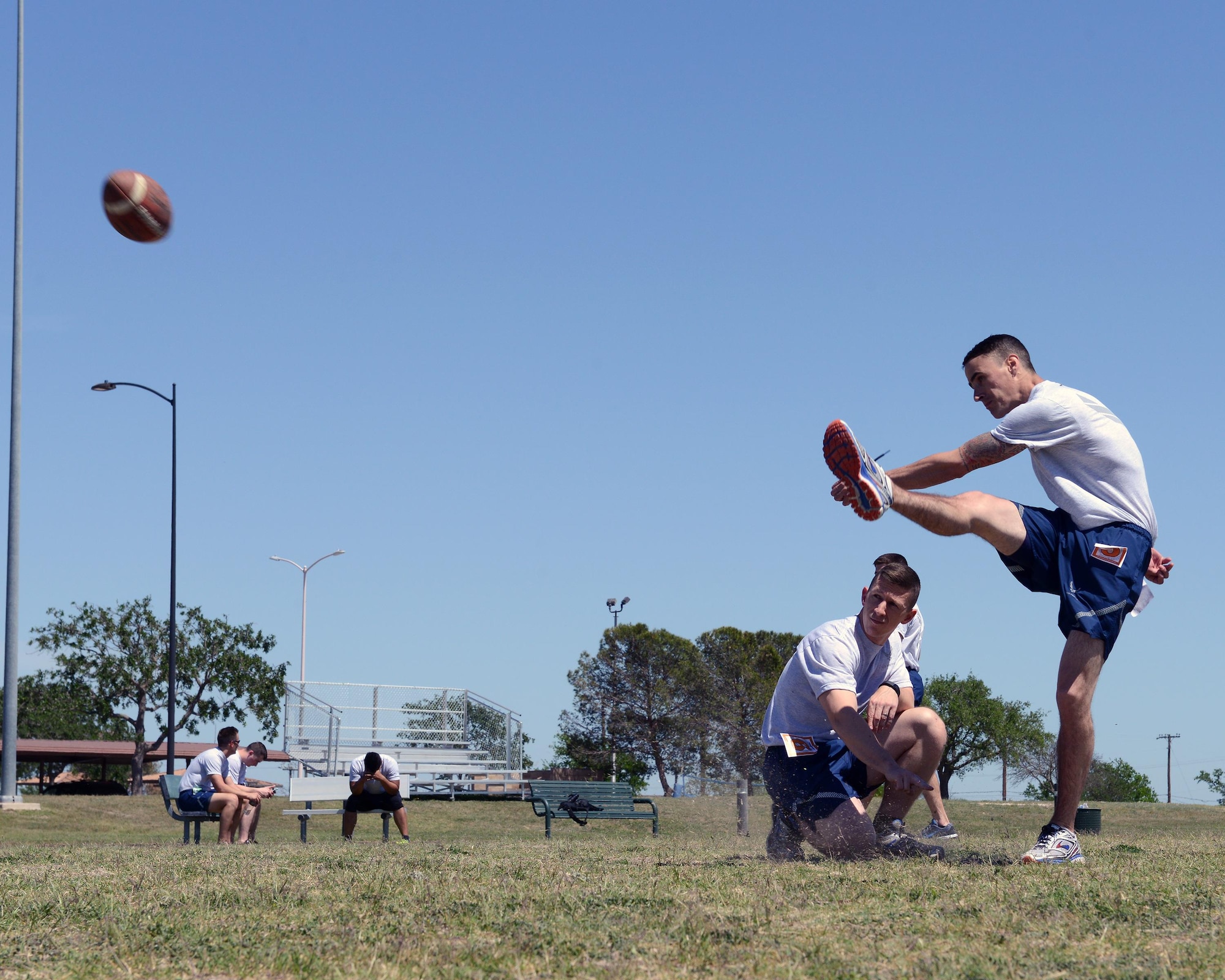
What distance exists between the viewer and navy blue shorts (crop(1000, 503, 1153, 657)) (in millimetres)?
5297

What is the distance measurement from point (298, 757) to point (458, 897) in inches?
1074

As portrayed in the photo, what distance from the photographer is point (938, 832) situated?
6.91 meters

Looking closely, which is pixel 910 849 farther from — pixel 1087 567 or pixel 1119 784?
pixel 1119 784

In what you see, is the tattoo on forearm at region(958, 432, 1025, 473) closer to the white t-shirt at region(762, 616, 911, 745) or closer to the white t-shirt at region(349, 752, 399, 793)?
the white t-shirt at region(762, 616, 911, 745)

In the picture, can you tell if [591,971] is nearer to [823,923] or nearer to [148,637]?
[823,923]

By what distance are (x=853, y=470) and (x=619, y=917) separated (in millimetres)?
2255

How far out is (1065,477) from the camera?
552cm

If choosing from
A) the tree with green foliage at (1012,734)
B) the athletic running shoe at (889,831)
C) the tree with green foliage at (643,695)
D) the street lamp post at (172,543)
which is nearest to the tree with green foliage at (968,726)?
the tree with green foliage at (1012,734)

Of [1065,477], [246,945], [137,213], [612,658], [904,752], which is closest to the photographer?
[246,945]

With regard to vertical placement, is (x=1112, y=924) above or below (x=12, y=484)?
below

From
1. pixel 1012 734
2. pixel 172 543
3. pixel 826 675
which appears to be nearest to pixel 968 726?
pixel 1012 734

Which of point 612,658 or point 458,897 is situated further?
point 612,658

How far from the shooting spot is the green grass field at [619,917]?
2963 millimetres

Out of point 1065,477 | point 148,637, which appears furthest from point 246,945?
point 148,637
